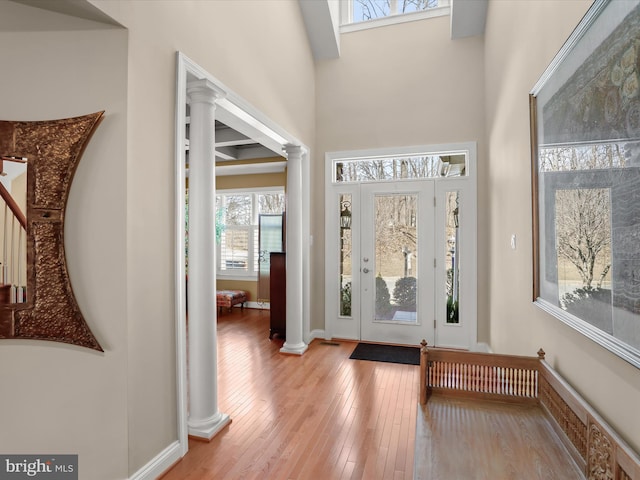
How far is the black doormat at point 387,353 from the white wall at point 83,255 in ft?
8.70

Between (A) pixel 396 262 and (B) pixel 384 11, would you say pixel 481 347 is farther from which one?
(B) pixel 384 11

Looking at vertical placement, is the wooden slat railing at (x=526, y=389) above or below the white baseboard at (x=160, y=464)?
above

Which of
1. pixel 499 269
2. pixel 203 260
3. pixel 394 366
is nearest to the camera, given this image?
pixel 203 260

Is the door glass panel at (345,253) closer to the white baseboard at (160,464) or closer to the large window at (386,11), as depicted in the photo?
the large window at (386,11)

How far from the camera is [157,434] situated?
6.63ft

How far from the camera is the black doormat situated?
3893mm

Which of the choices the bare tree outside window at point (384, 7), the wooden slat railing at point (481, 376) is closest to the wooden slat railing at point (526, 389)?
the wooden slat railing at point (481, 376)

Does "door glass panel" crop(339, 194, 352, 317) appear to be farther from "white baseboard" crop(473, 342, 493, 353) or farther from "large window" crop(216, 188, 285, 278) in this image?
"large window" crop(216, 188, 285, 278)

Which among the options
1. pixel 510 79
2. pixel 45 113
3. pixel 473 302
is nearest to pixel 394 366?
pixel 473 302

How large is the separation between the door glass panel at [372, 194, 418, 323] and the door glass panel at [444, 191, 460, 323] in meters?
0.36

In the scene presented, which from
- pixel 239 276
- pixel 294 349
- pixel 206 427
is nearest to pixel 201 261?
pixel 206 427

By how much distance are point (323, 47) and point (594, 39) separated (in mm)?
3781

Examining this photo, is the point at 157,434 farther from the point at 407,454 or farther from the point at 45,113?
the point at 45,113

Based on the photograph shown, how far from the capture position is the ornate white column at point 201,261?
2.43 meters
